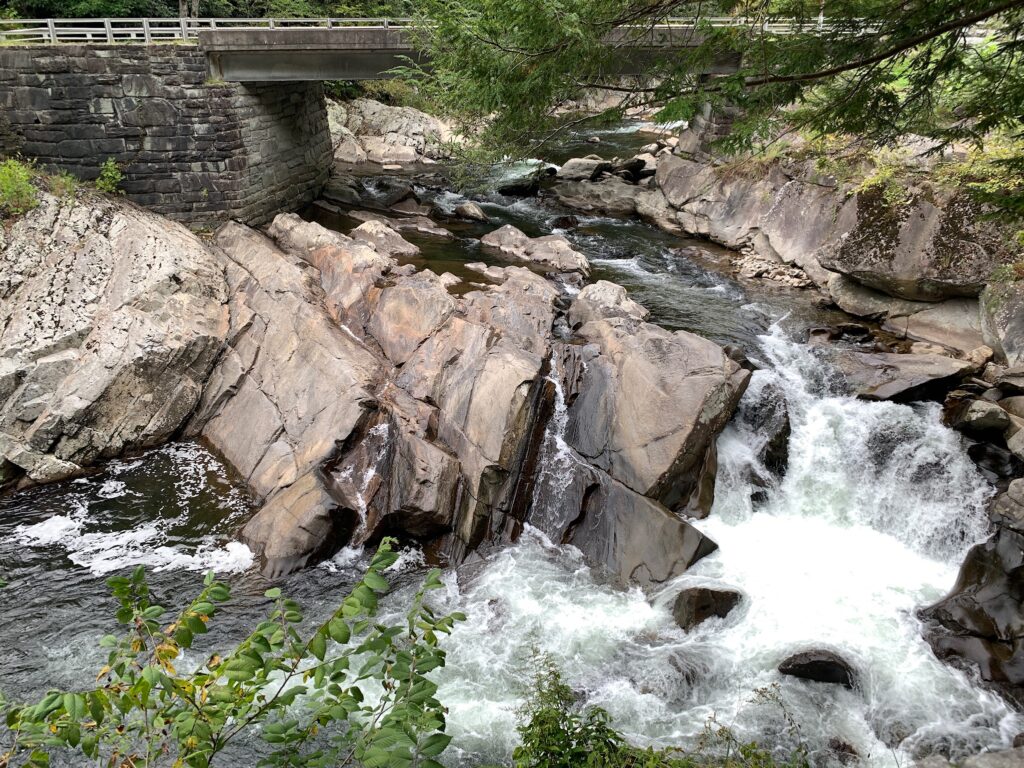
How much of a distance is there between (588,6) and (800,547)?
821 cm

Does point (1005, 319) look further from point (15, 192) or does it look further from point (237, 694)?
point (15, 192)

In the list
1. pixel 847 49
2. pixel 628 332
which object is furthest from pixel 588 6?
pixel 628 332

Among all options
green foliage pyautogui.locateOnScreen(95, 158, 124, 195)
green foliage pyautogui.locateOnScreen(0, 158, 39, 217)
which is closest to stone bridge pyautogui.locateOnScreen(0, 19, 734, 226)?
green foliage pyautogui.locateOnScreen(95, 158, 124, 195)

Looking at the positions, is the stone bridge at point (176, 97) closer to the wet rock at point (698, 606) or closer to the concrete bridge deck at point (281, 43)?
the concrete bridge deck at point (281, 43)

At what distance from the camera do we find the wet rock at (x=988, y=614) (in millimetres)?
8766

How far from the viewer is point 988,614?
9.20m

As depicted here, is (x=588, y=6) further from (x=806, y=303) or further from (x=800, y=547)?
(x=806, y=303)

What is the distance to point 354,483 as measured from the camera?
11.4 m

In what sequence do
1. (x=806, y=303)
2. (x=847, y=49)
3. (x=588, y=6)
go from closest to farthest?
(x=847, y=49) < (x=588, y=6) < (x=806, y=303)

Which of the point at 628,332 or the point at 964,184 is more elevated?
the point at 964,184

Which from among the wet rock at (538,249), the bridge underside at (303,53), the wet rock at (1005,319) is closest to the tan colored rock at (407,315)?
the wet rock at (538,249)

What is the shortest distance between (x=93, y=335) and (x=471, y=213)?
1235 centimetres

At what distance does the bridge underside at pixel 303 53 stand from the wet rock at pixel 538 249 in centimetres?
506

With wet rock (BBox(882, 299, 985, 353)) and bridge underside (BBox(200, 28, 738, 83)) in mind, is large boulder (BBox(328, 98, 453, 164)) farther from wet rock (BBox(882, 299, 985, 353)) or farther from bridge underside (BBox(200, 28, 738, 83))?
wet rock (BBox(882, 299, 985, 353))
